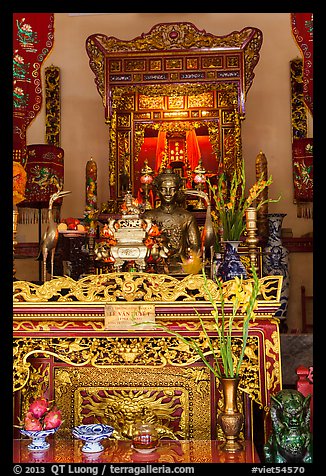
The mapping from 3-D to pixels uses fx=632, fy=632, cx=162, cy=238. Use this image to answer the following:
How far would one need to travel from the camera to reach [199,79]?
4.70m

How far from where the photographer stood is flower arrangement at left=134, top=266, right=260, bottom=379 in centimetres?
223

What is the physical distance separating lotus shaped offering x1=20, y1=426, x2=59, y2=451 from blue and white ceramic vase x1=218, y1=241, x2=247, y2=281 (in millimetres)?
876

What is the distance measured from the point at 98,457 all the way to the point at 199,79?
10.6ft

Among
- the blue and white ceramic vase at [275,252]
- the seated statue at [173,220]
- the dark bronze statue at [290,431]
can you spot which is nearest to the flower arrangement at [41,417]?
the dark bronze statue at [290,431]

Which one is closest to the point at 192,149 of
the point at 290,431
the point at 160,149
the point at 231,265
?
the point at 160,149

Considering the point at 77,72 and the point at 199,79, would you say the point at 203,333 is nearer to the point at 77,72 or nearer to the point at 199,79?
the point at 199,79

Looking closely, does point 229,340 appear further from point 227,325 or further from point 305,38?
point 305,38

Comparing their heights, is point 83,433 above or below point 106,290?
below

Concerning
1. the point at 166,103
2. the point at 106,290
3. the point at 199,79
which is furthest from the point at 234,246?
the point at 166,103

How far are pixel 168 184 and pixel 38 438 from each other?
171 cm

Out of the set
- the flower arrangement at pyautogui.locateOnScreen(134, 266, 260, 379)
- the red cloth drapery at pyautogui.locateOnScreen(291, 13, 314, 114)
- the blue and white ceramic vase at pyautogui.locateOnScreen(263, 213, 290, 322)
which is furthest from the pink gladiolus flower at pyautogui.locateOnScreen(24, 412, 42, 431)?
the blue and white ceramic vase at pyautogui.locateOnScreen(263, 213, 290, 322)

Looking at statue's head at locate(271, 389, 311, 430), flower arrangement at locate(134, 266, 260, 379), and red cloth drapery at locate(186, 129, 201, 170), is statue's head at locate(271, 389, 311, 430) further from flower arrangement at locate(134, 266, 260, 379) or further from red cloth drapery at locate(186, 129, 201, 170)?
red cloth drapery at locate(186, 129, 201, 170)
